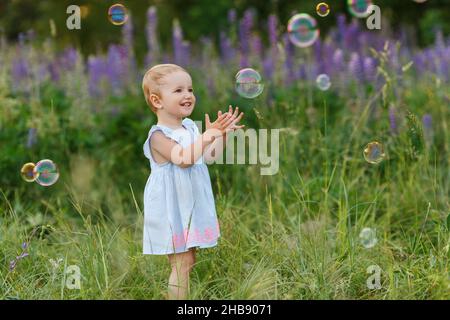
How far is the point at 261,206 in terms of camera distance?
4.73 m

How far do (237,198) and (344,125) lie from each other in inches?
40.3

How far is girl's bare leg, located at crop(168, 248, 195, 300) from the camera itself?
3256 millimetres

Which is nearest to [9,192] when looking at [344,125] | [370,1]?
[344,125]

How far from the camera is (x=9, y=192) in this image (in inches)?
205

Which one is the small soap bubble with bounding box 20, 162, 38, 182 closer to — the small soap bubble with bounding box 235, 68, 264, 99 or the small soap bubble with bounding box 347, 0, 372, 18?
the small soap bubble with bounding box 235, 68, 264, 99

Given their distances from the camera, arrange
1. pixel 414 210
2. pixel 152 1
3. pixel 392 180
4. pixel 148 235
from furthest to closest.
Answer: pixel 152 1 < pixel 392 180 < pixel 414 210 < pixel 148 235

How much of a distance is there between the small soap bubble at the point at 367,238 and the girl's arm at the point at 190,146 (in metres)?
1.09

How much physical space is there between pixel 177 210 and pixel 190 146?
0.29 m

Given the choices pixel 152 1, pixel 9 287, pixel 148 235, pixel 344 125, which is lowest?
pixel 9 287

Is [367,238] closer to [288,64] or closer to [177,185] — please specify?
[177,185]

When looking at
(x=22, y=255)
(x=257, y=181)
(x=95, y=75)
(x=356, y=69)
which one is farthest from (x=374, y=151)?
(x=95, y=75)

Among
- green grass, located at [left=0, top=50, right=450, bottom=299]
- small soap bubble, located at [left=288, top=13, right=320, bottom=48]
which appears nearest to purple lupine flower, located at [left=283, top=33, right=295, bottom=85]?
green grass, located at [left=0, top=50, right=450, bottom=299]

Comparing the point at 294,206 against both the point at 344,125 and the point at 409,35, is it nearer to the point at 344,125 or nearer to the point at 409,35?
the point at 344,125

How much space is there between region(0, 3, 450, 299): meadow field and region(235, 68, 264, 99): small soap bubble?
1.55 feet
